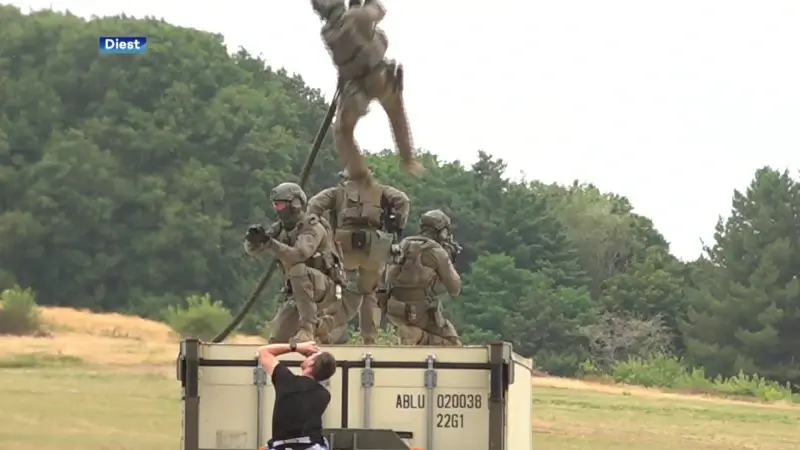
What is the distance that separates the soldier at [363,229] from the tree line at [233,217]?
30.7 m

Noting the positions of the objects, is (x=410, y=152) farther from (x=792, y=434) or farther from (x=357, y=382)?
(x=792, y=434)

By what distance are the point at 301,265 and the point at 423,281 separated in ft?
5.51

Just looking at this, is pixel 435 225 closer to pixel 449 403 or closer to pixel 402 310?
pixel 402 310

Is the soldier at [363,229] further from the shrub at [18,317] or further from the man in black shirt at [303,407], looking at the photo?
the shrub at [18,317]

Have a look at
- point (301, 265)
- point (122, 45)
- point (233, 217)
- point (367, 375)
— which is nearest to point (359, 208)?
point (301, 265)

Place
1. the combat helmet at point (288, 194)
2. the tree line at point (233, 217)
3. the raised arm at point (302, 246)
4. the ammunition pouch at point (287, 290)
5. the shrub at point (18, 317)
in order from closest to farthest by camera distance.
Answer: the raised arm at point (302, 246) < the combat helmet at point (288, 194) < the ammunition pouch at point (287, 290) < the shrub at point (18, 317) < the tree line at point (233, 217)

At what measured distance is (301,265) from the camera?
15.7m

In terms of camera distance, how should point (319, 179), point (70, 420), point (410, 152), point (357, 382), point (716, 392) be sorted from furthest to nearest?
point (716, 392)
point (319, 179)
point (70, 420)
point (410, 152)
point (357, 382)

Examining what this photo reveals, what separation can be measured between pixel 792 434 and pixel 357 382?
30.0 metres

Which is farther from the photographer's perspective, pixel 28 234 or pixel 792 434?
pixel 28 234

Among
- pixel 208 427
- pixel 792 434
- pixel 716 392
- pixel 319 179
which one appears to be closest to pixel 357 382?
pixel 208 427

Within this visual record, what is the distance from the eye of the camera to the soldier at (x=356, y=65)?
54.7 ft

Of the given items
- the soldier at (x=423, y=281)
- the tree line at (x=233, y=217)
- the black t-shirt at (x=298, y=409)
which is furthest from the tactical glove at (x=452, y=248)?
the tree line at (x=233, y=217)

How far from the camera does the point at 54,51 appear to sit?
2525 inches
